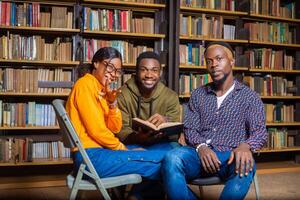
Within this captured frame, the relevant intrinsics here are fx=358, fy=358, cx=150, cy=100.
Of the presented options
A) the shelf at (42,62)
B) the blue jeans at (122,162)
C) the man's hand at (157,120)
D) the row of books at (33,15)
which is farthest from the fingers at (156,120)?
the row of books at (33,15)

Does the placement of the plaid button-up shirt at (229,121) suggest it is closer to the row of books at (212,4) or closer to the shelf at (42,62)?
the shelf at (42,62)

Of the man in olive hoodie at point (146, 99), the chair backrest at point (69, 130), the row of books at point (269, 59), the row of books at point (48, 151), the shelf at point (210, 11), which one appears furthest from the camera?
the row of books at point (269, 59)

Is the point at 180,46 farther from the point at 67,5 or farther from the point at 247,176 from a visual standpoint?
the point at 247,176

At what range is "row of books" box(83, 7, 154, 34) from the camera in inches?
137

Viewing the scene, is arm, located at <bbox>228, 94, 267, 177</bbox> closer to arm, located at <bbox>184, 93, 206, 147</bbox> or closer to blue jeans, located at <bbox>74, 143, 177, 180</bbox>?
arm, located at <bbox>184, 93, 206, 147</bbox>

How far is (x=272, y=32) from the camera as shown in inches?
165

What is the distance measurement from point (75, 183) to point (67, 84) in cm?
191

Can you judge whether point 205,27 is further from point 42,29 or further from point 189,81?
point 42,29

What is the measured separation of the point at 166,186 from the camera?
165 centimetres

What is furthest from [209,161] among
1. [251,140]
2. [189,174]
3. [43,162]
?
[43,162]

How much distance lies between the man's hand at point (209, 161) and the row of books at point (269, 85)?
2497 mm

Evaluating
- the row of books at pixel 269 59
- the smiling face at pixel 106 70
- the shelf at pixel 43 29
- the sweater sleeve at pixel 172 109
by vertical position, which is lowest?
the sweater sleeve at pixel 172 109

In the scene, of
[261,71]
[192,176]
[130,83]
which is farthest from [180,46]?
[192,176]

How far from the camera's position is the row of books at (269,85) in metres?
4.09
